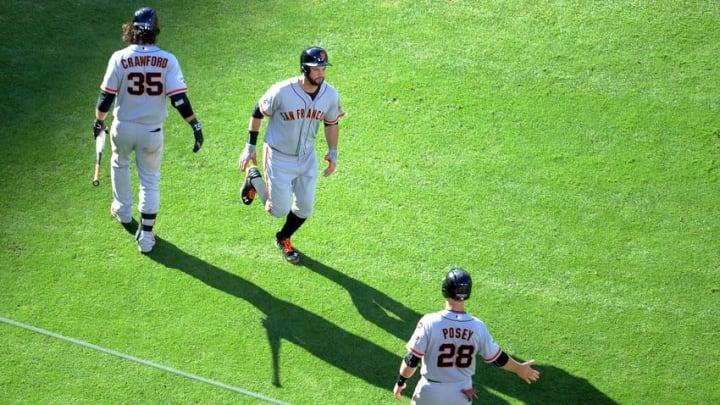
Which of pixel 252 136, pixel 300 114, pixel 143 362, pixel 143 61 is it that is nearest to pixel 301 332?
pixel 143 362

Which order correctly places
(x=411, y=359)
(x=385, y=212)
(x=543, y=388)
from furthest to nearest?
1. (x=385, y=212)
2. (x=543, y=388)
3. (x=411, y=359)

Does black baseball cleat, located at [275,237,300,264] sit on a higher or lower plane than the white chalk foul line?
higher

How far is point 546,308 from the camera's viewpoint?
7129mm

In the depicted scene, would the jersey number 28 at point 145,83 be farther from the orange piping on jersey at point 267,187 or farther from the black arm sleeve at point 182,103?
the orange piping on jersey at point 267,187

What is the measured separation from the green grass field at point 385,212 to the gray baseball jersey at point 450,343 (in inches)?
41.8

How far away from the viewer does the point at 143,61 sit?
6844mm

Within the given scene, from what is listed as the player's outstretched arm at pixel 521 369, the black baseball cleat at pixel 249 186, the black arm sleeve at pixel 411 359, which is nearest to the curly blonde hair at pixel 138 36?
the black baseball cleat at pixel 249 186

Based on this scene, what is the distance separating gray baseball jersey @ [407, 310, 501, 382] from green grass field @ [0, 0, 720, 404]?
106 centimetres

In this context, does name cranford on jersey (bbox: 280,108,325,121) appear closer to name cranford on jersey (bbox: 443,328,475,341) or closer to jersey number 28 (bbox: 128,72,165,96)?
jersey number 28 (bbox: 128,72,165,96)

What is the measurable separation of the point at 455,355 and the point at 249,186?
105 inches

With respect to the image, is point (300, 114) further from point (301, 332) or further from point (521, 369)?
point (521, 369)

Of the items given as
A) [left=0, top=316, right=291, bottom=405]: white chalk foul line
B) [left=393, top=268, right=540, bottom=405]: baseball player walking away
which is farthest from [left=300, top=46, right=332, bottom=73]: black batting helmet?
[left=0, top=316, right=291, bottom=405]: white chalk foul line

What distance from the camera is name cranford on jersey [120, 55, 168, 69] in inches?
269

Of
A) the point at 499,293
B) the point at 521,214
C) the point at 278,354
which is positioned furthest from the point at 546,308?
the point at 278,354
